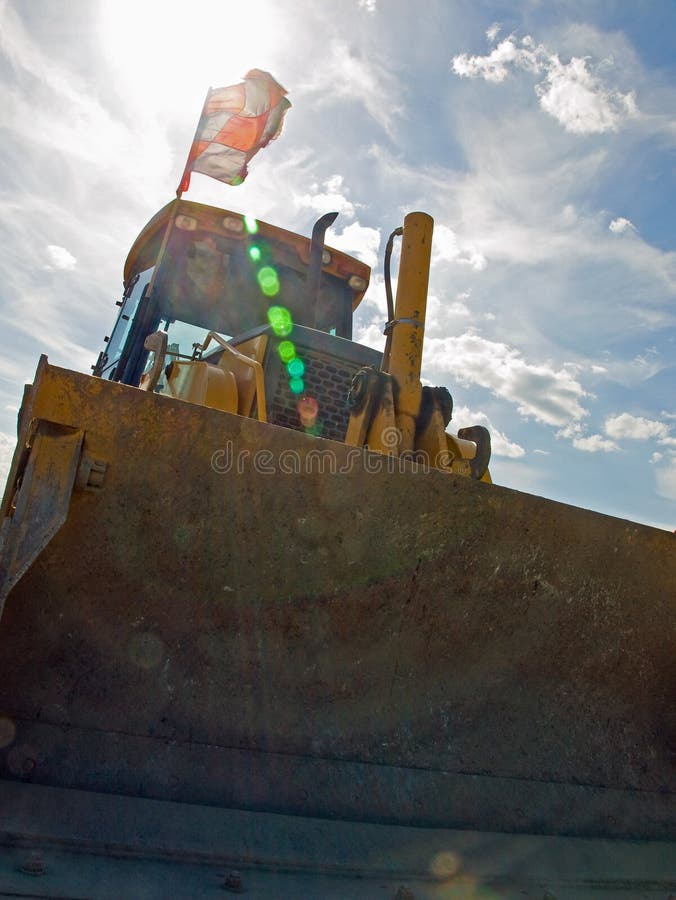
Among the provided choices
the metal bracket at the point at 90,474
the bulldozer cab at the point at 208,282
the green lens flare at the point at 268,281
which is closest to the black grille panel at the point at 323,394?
the bulldozer cab at the point at 208,282

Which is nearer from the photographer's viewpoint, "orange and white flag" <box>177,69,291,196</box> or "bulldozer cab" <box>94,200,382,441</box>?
"bulldozer cab" <box>94,200,382,441</box>

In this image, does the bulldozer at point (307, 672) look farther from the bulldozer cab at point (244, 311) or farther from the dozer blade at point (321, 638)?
the bulldozer cab at point (244, 311)

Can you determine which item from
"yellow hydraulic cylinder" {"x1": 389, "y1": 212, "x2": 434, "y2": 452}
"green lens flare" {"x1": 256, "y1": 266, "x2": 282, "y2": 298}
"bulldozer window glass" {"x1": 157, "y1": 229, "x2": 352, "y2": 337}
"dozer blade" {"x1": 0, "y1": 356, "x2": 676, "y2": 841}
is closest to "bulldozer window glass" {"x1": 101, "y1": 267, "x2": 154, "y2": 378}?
"bulldozer window glass" {"x1": 157, "y1": 229, "x2": 352, "y2": 337}

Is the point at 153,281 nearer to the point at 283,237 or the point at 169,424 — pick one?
the point at 283,237

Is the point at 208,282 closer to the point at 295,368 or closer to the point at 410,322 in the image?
the point at 295,368

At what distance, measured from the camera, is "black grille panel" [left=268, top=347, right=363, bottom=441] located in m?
3.50

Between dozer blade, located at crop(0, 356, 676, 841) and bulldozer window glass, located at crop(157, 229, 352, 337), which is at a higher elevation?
bulldozer window glass, located at crop(157, 229, 352, 337)

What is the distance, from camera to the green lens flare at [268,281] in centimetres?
469

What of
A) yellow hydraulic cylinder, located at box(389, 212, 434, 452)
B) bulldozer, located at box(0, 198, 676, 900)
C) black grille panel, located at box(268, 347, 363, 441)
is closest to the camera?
bulldozer, located at box(0, 198, 676, 900)

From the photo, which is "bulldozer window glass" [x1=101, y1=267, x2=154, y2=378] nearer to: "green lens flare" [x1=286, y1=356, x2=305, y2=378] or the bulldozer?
"green lens flare" [x1=286, y1=356, x2=305, y2=378]

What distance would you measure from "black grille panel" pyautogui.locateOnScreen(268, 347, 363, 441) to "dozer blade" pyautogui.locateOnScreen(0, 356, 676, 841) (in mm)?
1357

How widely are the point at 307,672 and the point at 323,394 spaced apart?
1818mm

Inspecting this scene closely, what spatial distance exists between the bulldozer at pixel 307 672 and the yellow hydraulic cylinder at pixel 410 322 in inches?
34.9

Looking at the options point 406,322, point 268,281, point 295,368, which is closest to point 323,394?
point 295,368
